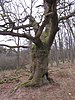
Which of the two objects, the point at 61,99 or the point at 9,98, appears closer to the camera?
the point at 61,99

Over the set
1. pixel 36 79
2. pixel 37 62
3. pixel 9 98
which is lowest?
pixel 9 98

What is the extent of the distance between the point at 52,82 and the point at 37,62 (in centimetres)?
144

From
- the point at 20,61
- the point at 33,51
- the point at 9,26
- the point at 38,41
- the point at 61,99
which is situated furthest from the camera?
the point at 20,61

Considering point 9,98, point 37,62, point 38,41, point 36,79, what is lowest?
point 9,98

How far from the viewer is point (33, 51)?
39.0ft

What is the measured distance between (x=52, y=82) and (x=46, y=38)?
7.93 ft

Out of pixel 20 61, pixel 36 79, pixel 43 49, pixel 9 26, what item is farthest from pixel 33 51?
pixel 20 61

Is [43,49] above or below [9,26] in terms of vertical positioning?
below

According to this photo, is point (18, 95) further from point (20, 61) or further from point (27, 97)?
point (20, 61)

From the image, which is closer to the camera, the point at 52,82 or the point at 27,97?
the point at 27,97

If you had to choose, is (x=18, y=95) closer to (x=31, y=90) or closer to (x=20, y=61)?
(x=31, y=90)

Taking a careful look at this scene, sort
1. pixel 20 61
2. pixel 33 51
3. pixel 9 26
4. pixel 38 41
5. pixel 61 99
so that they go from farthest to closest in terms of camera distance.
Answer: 1. pixel 20 61
2. pixel 33 51
3. pixel 38 41
4. pixel 9 26
5. pixel 61 99

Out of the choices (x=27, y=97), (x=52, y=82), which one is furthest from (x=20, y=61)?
(x=27, y=97)

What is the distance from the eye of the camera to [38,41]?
10984 mm
